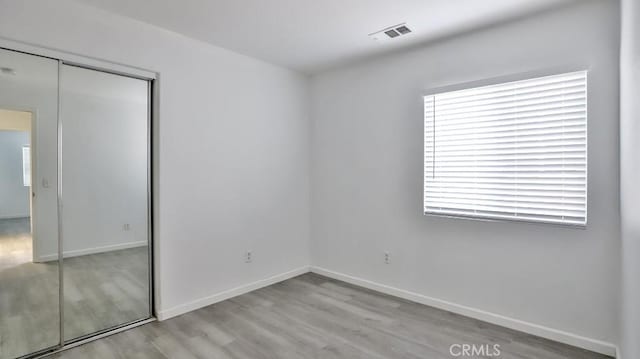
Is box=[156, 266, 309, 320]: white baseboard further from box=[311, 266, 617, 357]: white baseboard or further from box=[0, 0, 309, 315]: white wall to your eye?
box=[311, 266, 617, 357]: white baseboard

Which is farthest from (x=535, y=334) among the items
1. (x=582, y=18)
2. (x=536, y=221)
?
(x=582, y=18)

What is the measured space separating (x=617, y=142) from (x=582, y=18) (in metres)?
0.99

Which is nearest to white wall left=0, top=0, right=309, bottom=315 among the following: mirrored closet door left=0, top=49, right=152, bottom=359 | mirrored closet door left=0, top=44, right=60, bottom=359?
Result: mirrored closet door left=0, top=49, right=152, bottom=359

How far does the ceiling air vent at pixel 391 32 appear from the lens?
9.76 ft

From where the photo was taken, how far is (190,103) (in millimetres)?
3258

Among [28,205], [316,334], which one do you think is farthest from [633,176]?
[28,205]

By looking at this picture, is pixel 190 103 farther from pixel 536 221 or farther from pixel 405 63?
pixel 536 221

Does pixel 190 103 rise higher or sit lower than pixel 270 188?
higher

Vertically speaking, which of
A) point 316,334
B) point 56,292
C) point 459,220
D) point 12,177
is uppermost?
point 12,177

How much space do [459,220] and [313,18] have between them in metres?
2.29
